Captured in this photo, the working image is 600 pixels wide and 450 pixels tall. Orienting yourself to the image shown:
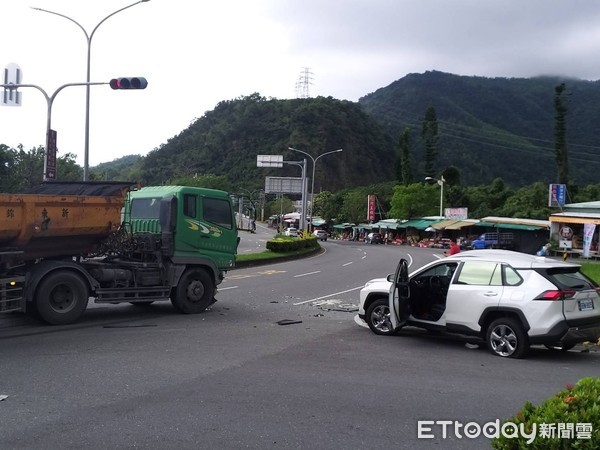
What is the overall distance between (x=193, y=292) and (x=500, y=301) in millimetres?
6378

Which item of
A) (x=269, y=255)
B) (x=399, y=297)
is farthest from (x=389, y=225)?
(x=399, y=297)

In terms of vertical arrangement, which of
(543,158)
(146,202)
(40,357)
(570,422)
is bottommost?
(40,357)

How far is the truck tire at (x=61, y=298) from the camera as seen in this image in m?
10.3

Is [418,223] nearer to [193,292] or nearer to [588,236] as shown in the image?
[588,236]

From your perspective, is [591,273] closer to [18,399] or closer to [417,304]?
[417,304]

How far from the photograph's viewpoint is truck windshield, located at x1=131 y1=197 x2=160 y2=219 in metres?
12.5

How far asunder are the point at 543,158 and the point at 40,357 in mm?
116440

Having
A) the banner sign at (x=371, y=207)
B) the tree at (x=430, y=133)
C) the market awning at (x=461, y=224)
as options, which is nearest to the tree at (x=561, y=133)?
the market awning at (x=461, y=224)

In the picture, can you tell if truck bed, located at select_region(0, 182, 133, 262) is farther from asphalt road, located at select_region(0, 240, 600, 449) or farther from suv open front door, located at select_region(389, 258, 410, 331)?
suv open front door, located at select_region(389, 258, 410, 331)

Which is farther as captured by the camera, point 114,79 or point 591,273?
point 591,273

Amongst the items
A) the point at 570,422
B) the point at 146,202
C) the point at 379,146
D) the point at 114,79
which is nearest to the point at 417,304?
the point at 146,202

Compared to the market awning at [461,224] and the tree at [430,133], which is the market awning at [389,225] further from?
the market awning at [461,224]

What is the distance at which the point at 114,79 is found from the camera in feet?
55.2

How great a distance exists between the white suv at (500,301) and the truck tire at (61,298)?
5.29 m
